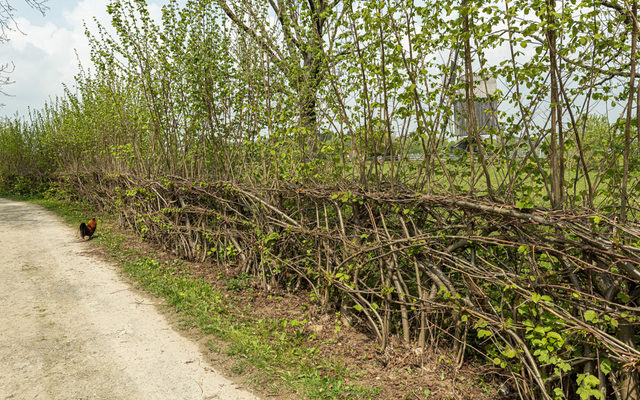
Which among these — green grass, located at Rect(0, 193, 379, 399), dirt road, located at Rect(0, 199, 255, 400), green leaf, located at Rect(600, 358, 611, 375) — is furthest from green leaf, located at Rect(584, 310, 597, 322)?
dirt road, located at Rect(0, 199, 255, 400)

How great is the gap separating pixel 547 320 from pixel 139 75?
301 inches

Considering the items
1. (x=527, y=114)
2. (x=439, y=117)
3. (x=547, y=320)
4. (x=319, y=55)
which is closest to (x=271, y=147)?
(x=319, y=55)

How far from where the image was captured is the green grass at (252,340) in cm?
378

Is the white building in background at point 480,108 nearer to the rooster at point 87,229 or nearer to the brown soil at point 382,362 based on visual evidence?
the brown soil at point 382,362

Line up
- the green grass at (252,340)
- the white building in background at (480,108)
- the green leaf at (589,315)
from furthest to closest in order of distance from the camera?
the green grass at (252,340)
the white building in background at (480,108)
the green leaf at (589,315)

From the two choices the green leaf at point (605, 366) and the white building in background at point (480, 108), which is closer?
the green leaf at point (605, 366)

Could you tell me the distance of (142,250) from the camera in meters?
8.33

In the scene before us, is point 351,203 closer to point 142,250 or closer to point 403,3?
point 403,3

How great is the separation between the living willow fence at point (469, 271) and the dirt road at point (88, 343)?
65.2 inches

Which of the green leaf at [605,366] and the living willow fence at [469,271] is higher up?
the living willow fence at [469,271]

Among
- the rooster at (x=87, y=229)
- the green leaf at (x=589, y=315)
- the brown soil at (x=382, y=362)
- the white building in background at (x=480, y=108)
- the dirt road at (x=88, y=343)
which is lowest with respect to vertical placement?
the brown soil at (x=382, y=362)

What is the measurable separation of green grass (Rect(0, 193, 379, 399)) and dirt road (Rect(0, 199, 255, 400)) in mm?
272

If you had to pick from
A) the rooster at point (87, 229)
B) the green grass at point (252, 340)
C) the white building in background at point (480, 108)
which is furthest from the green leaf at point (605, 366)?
the rooster at point (87, 229)

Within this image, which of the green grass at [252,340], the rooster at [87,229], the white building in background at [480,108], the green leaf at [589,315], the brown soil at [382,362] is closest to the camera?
the green leaf at [589,315]
